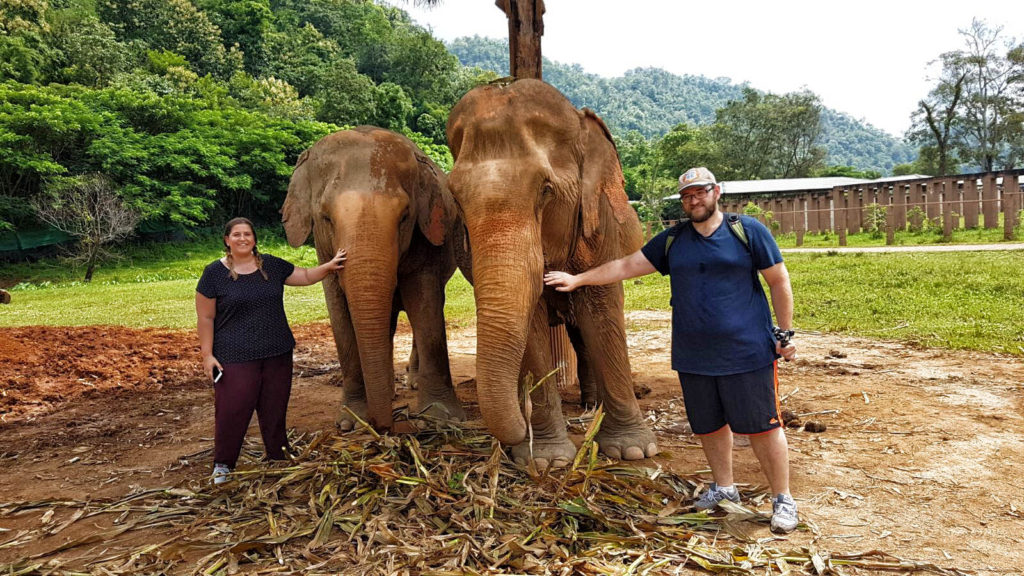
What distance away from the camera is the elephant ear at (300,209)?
5.49 metres

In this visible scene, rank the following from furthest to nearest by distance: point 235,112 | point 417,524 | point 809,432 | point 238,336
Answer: point 235,112, point 809,432, point 238,336, point 417,524

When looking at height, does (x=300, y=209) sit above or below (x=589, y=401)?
above

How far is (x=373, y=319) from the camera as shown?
189 inches

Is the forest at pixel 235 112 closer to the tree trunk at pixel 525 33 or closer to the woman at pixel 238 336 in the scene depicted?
the tree trunk at pixel 525 33

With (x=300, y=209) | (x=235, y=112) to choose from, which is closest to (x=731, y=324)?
(x=300, y=209)

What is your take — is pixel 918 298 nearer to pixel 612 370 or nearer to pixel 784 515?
pixel 612 370

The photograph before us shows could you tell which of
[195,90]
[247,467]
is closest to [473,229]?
[247,467]

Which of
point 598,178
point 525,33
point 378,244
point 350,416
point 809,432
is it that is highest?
point 525,33

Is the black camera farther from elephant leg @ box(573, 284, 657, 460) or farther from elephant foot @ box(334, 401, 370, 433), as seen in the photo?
elephant foot @ box(334, 401, 370, 433)

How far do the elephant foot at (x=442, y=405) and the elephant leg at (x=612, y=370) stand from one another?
1.45 metres

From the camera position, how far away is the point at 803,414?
18.7ft

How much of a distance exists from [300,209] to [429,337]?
1565mm

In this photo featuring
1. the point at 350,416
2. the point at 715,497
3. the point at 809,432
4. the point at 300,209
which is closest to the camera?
the point at 715,497

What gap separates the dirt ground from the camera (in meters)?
3.64
